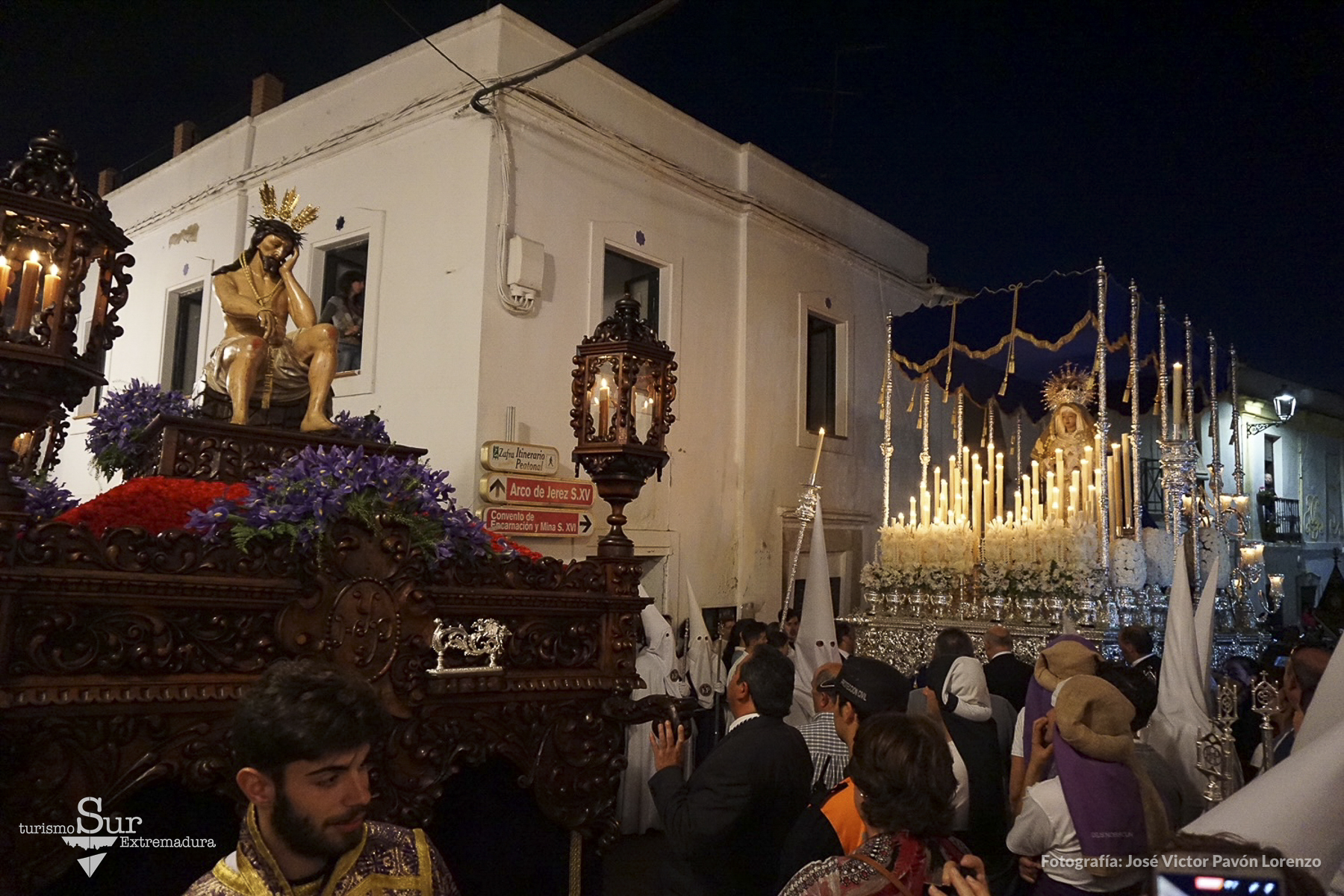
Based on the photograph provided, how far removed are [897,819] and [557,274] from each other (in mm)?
7373

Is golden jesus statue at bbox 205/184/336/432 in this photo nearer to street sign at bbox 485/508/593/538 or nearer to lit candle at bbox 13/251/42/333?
lit candle at bbox 13/251/42/333

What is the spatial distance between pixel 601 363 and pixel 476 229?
4792 millimetres

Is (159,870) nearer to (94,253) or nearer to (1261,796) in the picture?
(94,253)

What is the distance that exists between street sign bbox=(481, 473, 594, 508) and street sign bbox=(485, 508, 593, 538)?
0.08m

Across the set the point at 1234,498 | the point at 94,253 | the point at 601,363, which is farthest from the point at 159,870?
the point at 1234,498

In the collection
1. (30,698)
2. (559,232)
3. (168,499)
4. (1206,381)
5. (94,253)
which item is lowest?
(30,698)

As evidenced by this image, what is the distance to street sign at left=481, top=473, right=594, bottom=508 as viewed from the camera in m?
7.79

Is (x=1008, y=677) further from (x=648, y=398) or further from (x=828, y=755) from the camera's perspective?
(x=648, y=398)

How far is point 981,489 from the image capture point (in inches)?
403

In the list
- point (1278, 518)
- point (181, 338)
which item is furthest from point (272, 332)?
point (1278, 518)

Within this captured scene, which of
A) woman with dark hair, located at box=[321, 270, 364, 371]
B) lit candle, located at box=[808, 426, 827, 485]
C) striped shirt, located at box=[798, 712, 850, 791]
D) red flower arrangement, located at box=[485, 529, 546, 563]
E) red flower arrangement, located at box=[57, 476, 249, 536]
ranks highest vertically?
woman with dark hair, located at box=[321, 270, 364, 371]

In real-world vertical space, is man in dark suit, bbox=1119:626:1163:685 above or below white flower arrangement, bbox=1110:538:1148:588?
below

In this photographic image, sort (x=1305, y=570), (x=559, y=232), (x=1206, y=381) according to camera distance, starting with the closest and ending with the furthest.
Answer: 1. (x=559, y=232)
2. (x=1206, y=381)
3. (x=1305, y=570)

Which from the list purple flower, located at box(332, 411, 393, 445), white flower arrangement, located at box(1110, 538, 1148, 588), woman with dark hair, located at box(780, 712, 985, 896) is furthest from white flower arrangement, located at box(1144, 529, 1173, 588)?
woman with dark hair, located at box(780, 712, 985, 896)
